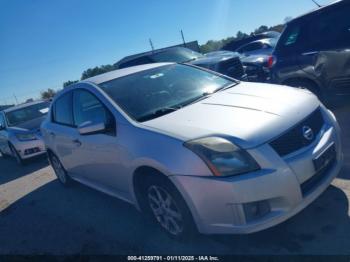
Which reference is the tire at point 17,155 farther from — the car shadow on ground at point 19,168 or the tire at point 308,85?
the tire at point 308,85

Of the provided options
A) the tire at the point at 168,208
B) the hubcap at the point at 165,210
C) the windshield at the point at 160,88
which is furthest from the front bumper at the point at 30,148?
the hubcap at the point at 165,210

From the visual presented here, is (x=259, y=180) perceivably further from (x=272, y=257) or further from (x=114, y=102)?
(x=114, y=102)

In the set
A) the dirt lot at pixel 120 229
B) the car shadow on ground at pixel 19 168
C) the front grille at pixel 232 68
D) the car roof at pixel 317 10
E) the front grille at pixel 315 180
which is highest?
the car roof at pixel 317 10

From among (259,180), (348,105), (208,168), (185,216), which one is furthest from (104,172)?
(348,105)

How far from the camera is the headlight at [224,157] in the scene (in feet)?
8.89

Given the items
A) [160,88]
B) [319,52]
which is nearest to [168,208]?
[160,88]

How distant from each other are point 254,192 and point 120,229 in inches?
78.9

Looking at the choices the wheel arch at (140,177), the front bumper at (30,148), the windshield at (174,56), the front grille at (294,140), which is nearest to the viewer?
the front grille at (294,140)

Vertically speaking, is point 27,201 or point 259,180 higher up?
point 259,180

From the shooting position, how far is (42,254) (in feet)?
13.1

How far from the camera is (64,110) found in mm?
5223

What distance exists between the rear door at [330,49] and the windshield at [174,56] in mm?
5864

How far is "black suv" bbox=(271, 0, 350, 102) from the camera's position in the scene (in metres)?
5.38

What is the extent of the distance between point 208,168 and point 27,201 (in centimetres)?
458
